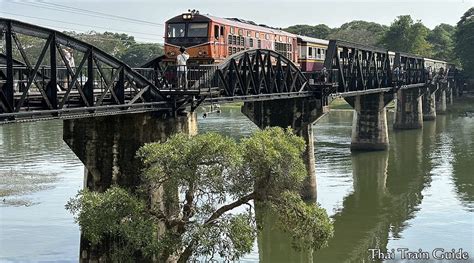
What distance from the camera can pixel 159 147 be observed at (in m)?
18.3

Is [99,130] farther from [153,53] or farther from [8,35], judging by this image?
[153,53]

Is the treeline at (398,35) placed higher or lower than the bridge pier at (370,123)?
higher

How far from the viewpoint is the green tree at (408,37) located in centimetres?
12719

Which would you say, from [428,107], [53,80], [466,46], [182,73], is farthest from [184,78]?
[466,46]

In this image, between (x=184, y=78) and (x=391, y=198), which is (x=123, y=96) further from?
(x=391, y=198)

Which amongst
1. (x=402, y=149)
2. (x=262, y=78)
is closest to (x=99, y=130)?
(x=262, y=78)

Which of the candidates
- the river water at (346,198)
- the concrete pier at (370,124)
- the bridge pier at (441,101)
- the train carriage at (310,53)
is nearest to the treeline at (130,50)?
the bridge pier at (441,101)

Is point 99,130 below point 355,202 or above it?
above

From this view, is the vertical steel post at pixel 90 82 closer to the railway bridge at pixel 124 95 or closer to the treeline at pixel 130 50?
the railway bridge at pixel 124 95

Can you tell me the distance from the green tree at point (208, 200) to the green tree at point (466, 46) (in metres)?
106

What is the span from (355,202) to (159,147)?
25.3 meters

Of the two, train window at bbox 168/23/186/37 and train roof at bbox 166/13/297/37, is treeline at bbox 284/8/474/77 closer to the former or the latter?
train roof at bbox 166/13/297/37

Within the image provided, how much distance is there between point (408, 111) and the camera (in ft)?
275

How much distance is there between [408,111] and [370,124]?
24.2m
